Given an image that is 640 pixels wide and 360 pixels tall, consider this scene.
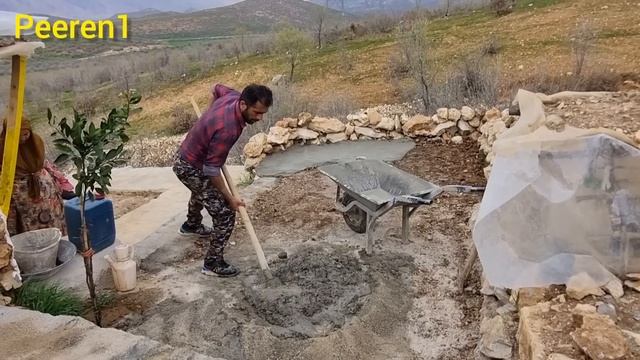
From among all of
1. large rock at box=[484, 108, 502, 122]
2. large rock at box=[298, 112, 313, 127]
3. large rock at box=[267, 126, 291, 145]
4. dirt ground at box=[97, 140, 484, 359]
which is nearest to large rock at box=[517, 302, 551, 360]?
dirt ground at box=[97, 140, 484, 359]

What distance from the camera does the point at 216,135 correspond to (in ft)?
11.7

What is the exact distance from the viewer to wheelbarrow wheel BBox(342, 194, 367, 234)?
476cm

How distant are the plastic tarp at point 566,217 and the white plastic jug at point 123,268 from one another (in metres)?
2.41

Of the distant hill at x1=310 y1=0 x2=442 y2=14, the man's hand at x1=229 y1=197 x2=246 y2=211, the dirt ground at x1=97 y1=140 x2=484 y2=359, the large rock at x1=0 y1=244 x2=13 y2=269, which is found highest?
the distant hill at x1=310 y1=0 x2=442 y2=14

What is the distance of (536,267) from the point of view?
2.81 meters

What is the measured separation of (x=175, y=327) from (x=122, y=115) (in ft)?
4.45

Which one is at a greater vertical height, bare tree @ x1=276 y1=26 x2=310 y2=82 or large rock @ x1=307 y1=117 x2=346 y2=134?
bare tree @ x1=276 y1=26 x2=310 y2=82

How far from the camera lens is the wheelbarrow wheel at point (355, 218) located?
476 cm

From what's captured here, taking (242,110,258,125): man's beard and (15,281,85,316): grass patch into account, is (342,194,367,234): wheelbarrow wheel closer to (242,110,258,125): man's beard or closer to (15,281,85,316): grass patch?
(242,110,258,125): man's beard

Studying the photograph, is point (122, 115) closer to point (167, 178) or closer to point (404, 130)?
point (167, 178)

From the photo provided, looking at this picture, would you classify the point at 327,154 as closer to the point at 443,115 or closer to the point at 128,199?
the point at 443,115

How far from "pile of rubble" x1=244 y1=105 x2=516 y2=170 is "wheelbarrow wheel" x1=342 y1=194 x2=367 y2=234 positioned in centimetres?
233

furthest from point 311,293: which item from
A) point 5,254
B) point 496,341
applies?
point 5,254

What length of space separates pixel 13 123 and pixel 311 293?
7.51ft
